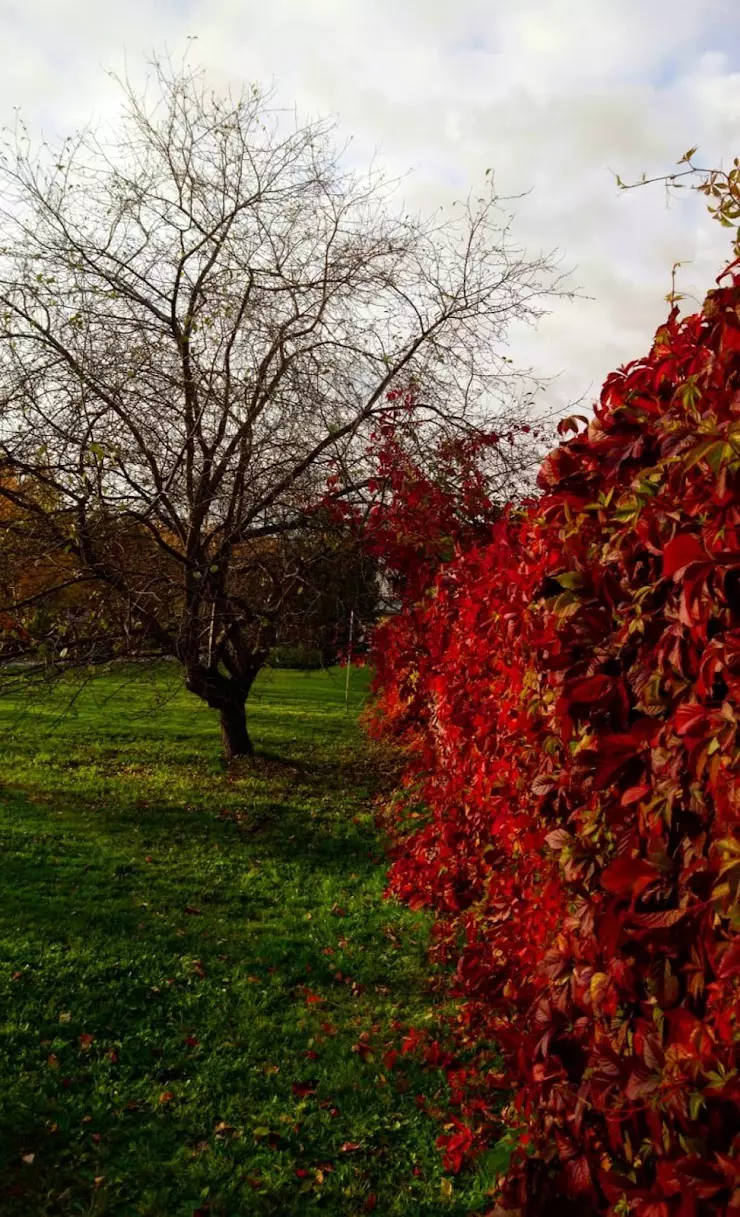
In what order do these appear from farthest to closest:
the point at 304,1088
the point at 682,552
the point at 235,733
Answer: the point at 235,733 < the point at 304,1088 < the point at 682,552

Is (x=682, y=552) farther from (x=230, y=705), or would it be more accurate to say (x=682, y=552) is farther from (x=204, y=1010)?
(x=230, y=705)

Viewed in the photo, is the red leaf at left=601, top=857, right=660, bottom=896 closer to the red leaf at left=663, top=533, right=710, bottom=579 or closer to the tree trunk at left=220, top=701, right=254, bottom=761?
the red leaf at left=663, top=533, right=710, bottom=579

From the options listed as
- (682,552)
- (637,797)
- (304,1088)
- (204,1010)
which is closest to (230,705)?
(204,1010)

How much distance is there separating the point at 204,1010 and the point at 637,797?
3169 millimetres

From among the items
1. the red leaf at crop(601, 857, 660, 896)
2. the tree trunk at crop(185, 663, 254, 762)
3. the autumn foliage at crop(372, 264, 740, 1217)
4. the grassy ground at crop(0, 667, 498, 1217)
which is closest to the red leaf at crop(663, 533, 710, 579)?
the autumn foliage at crop(372, 264, 740, 1217)

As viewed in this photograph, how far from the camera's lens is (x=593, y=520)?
2.27m

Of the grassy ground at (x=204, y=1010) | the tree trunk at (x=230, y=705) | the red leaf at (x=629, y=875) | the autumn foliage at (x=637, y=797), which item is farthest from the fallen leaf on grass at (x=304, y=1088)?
the tree trunk at (x=230, y=705)

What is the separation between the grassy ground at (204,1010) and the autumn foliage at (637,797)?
0.63 meters

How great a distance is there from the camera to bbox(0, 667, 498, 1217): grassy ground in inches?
115

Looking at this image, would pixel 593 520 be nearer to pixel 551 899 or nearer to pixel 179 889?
pixel 551 899

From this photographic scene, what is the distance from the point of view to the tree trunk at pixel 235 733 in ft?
31.9

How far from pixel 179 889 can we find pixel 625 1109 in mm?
4427

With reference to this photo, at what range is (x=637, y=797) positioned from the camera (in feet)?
5.96

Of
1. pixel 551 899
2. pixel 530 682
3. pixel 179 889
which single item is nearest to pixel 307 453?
pixel 179 889
